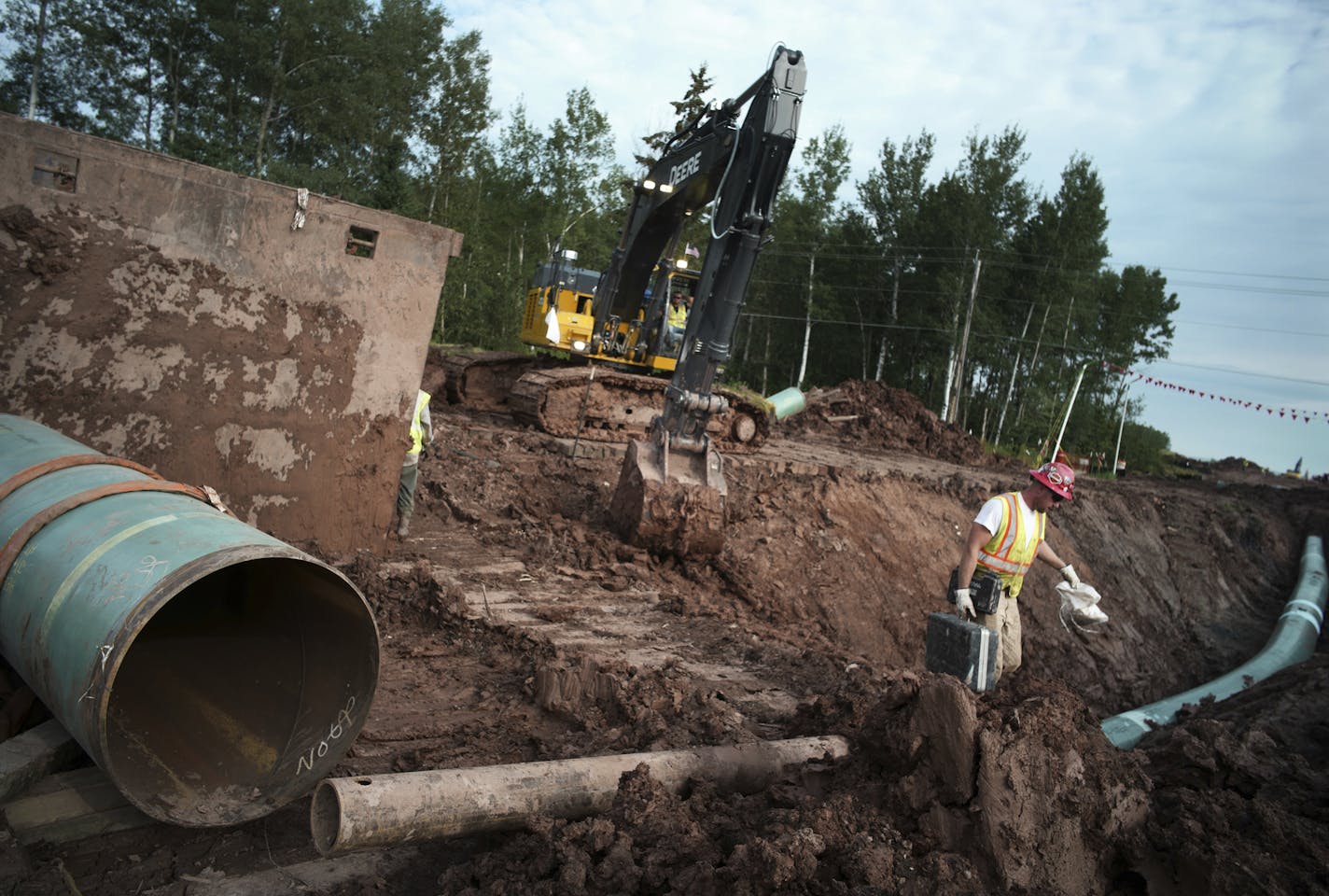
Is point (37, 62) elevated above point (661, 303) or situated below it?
above

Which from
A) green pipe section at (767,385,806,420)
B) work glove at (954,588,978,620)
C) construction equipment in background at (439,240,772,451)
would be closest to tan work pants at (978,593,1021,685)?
work glove at (954,588,978,620)

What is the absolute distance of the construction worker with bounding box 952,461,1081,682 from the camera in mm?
5125

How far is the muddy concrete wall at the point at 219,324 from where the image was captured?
479 cm

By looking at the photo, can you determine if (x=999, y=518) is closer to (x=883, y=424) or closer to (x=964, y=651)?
(x=964, y=651)

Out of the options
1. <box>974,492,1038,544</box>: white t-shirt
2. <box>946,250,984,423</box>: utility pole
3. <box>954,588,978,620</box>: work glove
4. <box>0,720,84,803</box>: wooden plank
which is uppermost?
<box>946,250,984,423</box>: utility pole

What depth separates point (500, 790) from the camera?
292cm

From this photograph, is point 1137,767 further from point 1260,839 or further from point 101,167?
point 101,167

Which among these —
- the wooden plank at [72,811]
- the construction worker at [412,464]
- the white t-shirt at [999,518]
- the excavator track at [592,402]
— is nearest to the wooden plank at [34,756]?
the wooden plank at [72,811]

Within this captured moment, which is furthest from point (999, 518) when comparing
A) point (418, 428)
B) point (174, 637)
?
point (418, 428)

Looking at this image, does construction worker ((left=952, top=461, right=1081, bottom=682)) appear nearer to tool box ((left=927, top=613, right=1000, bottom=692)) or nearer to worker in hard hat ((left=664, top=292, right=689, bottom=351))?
tool box ((left=927, top=613, right=1000, bottom=692))

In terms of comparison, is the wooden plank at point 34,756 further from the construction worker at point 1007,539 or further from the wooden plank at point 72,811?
the construction worker at point 1007,539

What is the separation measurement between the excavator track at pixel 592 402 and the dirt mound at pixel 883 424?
24.7 feet

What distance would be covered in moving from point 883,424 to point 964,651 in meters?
18.0

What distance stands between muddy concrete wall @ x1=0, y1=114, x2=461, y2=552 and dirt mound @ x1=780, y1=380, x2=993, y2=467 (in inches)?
576
